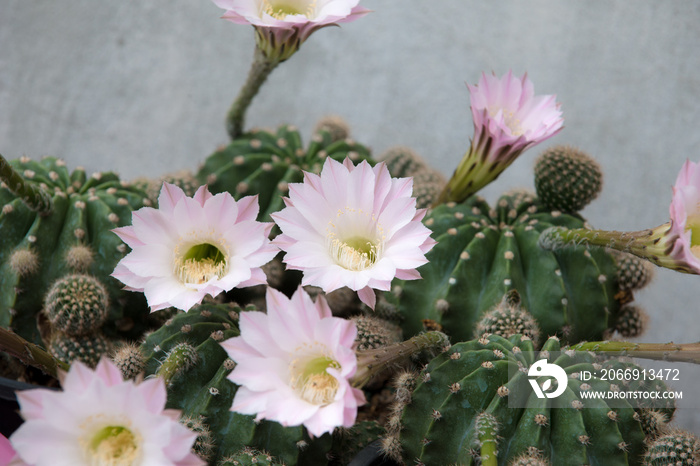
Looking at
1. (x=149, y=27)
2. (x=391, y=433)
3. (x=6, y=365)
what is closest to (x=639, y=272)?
(x=391, y=433)

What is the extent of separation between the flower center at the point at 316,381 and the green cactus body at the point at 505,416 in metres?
0.15

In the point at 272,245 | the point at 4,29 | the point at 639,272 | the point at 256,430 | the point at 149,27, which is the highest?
the point at 149,27

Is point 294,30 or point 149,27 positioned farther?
point 149,27

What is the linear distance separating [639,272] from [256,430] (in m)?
0.50

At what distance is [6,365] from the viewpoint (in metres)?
0.89

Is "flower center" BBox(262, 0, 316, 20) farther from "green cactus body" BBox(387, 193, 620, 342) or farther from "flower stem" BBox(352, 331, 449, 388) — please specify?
"flower stem" BBox(352, 331, 449, 388)

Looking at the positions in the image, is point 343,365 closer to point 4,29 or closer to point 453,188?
point 453,188

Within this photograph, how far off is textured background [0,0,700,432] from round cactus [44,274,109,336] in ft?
3.65

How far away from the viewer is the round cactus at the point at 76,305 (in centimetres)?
76

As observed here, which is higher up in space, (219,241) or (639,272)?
(639,272)

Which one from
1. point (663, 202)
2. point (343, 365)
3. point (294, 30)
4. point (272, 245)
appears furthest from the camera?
point (663, 202)

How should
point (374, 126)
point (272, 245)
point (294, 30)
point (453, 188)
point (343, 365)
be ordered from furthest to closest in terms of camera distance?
point (374, 126) → point (453, 188) → point (294, 30) → point (272, 245) → point (343, 365)

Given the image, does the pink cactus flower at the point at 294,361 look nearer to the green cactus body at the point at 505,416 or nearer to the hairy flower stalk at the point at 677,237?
the green cactus body at the point at 505,416

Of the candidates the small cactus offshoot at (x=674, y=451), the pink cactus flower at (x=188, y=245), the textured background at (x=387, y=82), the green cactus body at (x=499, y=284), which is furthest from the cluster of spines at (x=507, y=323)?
the textured background at (x=387, y=82)
